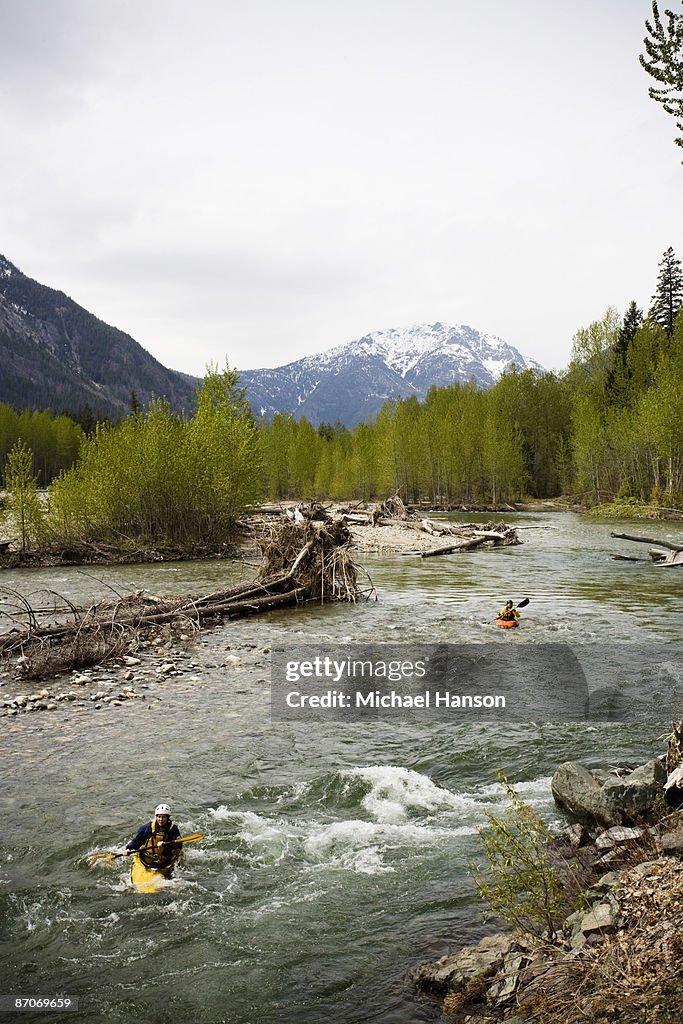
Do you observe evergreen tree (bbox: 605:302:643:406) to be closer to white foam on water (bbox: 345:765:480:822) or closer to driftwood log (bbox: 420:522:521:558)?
driftwood log (bbox: 420:522:521:558)

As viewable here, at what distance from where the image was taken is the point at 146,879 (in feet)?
23.4

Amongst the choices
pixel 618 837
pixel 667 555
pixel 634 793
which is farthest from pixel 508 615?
pixel 667 555

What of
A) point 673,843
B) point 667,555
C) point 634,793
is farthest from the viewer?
point 667,555

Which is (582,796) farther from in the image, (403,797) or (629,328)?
(629,328)

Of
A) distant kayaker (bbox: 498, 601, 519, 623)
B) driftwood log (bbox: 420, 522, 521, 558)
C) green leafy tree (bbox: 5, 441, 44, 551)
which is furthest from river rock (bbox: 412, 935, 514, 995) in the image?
green leafy tree (bbox: 5, 441, 44, 551)

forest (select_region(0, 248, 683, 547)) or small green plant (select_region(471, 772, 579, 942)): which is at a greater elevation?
forest (select_region(0, 248, 683, 547))

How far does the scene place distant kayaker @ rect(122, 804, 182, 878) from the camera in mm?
7266

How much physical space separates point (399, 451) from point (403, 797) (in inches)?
3080

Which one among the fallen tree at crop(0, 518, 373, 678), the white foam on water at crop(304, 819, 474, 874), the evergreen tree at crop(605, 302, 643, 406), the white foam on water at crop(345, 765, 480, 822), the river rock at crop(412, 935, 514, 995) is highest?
the evergreen tree at crop(605, 302, 643, 406)

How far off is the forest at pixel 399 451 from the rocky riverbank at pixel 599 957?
106ft

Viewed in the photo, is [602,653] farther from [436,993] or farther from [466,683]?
[436,993]

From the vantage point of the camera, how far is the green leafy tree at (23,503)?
3328cm

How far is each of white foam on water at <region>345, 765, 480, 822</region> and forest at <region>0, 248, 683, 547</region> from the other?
1127 inches

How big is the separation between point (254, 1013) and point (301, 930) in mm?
1061
